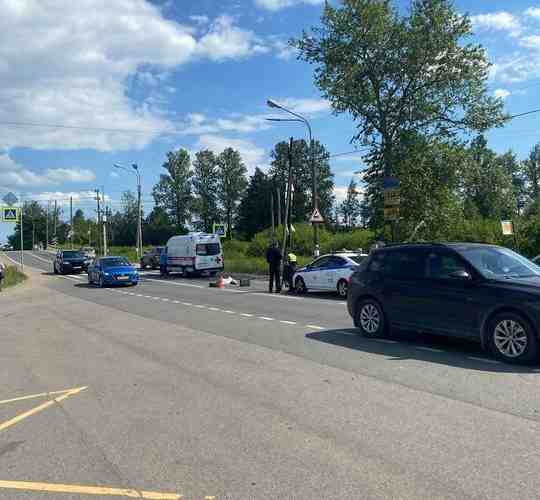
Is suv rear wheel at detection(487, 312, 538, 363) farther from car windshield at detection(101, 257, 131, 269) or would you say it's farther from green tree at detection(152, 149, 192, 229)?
green tree at detection(152, 149, 192, 229)

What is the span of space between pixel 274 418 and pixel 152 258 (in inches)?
1649

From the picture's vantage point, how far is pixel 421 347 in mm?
9148

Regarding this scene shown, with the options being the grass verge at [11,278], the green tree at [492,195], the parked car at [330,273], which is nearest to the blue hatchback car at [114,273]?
the grass verge at [11,278]

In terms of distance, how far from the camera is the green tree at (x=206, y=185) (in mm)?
109062

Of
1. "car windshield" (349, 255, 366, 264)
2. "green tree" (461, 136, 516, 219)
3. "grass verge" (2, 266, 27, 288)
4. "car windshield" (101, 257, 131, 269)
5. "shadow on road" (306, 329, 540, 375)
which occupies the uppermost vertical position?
"green tree" (461, 136, 516, 219)

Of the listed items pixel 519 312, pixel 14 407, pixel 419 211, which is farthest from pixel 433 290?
pixel 419 211

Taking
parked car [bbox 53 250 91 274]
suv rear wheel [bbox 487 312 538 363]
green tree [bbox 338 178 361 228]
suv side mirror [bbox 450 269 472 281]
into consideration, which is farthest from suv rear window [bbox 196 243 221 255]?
green tree [bbox 338 178 361 228]

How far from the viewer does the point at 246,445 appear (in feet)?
15.8

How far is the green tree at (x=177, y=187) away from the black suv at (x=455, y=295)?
100 meters

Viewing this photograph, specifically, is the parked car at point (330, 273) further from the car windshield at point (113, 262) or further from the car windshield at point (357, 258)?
the car windshield at point (113, 262)

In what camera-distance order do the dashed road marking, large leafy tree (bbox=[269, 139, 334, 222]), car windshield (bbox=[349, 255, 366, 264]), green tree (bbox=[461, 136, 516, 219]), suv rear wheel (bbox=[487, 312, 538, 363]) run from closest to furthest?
the dashed road marking
suv rear wheel (bbox=[487, 312, 538, 363])
car windshield (bbox=[349, 255, 366, 264])
green tree (bbox=[461, 136, 516, 219])
large leafy tree (bbox=[269, 139, 334, 222])

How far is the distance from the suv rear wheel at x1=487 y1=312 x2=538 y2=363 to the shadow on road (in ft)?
0.47

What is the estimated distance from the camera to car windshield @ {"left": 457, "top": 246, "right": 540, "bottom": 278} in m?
8.38

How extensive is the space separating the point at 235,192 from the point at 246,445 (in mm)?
106126
